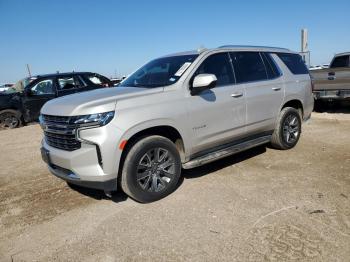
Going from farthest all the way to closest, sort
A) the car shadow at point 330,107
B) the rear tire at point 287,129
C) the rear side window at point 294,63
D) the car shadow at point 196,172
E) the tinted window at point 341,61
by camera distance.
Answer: the car shadow at point 330,107 → the tinted window at point 341,61 → the rear side window at point 294,63 → the rear tire at point 287,129 → the car shadow at point 196,172

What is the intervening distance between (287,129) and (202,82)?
2.57 meters

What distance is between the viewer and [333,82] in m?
9.01

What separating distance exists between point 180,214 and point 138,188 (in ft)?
1.95

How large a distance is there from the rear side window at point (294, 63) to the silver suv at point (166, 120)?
244 mm

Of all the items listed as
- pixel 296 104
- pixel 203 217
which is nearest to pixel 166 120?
pixel 203 217

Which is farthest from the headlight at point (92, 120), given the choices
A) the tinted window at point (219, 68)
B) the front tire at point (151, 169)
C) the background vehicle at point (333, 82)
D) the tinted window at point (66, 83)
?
the background vehicle at point (333, 82)

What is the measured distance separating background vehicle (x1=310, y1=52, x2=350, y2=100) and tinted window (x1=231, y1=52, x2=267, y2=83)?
4.52 m

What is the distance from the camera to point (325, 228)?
3.20 meters

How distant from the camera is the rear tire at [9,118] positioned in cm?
1064

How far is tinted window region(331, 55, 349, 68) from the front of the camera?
32.1 feet

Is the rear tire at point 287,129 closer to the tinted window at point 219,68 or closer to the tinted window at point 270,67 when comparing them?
the tinted window at point 270,67

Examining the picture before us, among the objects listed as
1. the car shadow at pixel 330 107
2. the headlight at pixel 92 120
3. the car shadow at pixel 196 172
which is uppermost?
the headlight at pixel 92 120

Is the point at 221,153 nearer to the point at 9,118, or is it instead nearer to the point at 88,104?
the point at 88,104

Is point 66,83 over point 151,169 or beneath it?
over
